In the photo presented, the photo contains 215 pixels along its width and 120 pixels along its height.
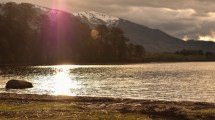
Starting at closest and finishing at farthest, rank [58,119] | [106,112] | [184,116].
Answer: [58,119]
[184,116]
[106,112]

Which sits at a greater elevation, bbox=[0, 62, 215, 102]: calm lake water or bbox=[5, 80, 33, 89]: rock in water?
bbox=[5, 80, 33, 89]: rock in water

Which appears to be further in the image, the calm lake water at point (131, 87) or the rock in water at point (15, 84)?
the rock in water at point (15, 84)

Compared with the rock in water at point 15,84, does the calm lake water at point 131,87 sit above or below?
below

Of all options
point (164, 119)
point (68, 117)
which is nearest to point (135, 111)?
point (164, 119)

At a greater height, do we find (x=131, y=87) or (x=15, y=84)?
(x=15, y=84)

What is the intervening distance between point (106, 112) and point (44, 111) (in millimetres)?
6404

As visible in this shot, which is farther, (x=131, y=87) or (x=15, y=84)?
(x=131, y=87)

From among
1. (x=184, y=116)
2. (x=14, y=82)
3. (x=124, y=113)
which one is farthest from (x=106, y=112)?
(x=14, y=82)

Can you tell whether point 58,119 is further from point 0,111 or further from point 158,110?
point 158,110

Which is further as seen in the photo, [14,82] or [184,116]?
[14,82]

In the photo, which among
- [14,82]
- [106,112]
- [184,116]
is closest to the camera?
[184,116]

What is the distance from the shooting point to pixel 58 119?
31.4 meters

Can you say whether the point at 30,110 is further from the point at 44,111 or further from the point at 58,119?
the point at 58,119

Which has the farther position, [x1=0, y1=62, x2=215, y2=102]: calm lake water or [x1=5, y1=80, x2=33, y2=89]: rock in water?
[x1=5, y1=80, x2=33, y2=89]: rock in water
